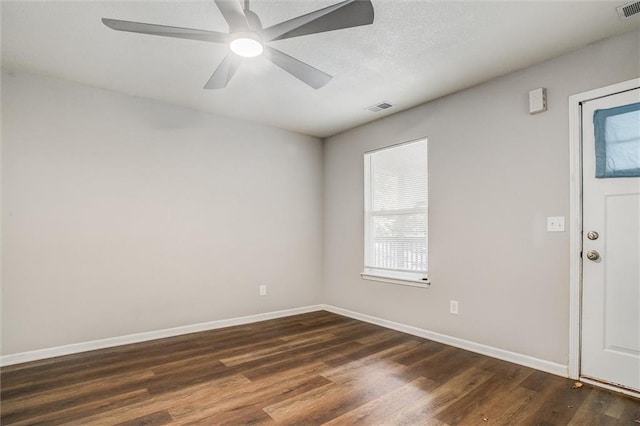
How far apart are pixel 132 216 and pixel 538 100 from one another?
3.84 metres

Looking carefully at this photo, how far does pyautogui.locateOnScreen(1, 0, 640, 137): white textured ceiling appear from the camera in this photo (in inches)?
83.9

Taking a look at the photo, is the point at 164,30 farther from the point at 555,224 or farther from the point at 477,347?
the point at 477,347

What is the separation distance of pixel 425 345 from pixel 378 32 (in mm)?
2778

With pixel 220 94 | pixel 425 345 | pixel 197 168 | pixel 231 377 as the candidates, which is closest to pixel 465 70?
pixel 220 94

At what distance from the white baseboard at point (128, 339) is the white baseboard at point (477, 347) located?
1.22m

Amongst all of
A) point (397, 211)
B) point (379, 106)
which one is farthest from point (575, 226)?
point (379, 106)

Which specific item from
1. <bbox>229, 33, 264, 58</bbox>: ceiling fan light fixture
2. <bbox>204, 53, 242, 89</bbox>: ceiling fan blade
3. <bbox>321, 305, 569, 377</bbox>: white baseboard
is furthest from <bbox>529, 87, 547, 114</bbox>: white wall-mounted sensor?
<bbox>204, 53, 242, 89</bbox>: ceiling fan blade

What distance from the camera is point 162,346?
10.8 ft

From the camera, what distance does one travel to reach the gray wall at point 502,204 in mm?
2629

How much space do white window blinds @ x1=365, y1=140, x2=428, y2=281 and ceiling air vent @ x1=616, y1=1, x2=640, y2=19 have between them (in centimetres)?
182

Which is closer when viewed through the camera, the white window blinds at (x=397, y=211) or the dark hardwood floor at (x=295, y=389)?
the dark hardwood floor at (x=295, y=389)

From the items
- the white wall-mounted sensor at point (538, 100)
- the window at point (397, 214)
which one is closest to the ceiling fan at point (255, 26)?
the white wall-mounted sensor at point (538, 100)

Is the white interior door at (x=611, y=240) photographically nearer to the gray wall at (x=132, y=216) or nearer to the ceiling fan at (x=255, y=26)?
the ceiling fan at (x=255, y=26)

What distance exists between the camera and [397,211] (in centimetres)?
405
